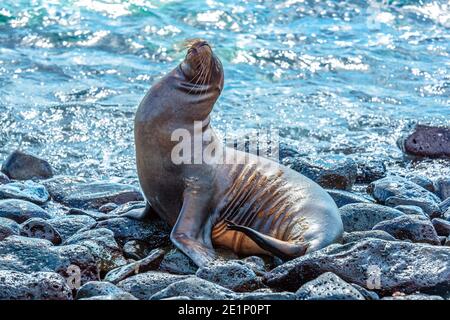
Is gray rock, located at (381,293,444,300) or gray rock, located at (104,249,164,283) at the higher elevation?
gray rock, located at (381,293,444,300)

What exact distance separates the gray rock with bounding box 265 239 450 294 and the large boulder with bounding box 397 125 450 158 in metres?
6.38

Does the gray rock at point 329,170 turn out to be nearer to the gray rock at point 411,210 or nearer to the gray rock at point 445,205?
the gray rock at point 445,205

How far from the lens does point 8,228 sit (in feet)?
23.3

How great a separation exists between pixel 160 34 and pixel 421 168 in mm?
7964

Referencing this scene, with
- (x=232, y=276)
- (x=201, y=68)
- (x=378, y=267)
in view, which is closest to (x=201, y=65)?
(x=201, y=68)

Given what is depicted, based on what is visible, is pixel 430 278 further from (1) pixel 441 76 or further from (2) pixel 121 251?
(1) pixel 441 76

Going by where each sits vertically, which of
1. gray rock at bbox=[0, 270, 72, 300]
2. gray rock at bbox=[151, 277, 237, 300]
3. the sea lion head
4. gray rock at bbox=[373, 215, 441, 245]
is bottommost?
gray rock at bbox=[373, 215, 441, 245]

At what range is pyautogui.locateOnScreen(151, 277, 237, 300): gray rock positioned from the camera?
214 inches

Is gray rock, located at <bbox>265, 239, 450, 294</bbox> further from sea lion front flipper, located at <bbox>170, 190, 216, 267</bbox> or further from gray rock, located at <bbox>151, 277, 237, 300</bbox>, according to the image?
sea lion front flipper, located at <bbox>170, 190, 216, 267</bbox>

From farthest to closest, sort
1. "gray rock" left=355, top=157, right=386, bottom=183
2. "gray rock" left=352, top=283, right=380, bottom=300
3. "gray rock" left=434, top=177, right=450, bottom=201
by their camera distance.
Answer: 1. "gray rock" left=355, top=157, right=386, bottom=183
2. "gray rock" left=434, top=177, right=450, bottom=201
3. "gray rock" left=352, top=283, right=380, bottom=300

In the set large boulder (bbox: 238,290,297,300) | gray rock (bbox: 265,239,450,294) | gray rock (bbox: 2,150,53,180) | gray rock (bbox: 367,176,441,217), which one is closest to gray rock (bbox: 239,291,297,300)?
large boulder (bbox: 238,290,297,300)

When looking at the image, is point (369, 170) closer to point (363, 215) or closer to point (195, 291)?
point (363, 215)

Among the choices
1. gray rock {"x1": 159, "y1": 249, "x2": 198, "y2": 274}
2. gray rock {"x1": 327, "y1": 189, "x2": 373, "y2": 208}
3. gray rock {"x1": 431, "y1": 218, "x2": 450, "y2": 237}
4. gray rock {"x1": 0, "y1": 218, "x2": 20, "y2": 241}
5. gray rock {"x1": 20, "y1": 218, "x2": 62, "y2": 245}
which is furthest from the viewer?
gray rock {"x1": 327, "y1": 189, "x2": 373, "y2": 208}

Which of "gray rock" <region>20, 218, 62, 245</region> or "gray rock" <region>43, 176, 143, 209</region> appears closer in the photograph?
"gray rock" <region>20, 218, 62, 245</region>
